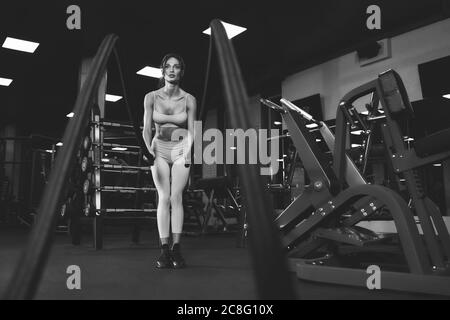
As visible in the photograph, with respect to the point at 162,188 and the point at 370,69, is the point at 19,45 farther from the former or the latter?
the point at 370,69

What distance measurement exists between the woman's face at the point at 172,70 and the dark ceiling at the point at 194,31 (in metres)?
3.27

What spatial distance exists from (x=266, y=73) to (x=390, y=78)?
22.1 feet

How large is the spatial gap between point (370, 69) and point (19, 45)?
6230 millimetres

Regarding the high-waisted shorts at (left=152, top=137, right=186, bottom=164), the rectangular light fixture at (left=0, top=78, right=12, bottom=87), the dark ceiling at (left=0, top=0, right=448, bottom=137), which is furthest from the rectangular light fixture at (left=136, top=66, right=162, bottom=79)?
the high-waisted shorts at (left=152, top=137, right=186, bottom=164)

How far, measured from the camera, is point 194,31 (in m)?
6.56

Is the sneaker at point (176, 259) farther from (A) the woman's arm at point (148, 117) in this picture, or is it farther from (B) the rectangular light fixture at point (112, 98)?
(B) the rectangular light fixture at point (112, 98)

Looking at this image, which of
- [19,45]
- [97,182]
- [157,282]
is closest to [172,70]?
[157,282]

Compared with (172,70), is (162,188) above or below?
below

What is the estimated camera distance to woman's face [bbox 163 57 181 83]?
2.51 m

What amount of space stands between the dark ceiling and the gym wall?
0.16 metres

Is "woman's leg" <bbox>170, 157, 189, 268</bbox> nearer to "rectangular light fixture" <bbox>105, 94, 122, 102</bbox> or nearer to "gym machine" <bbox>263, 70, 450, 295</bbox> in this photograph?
"gym machine" <bbox>263, 70, 450, 295</bbox>

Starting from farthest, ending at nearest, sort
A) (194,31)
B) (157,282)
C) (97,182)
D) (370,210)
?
(194,31)
(97,182)
(370,210)
(157,282)
